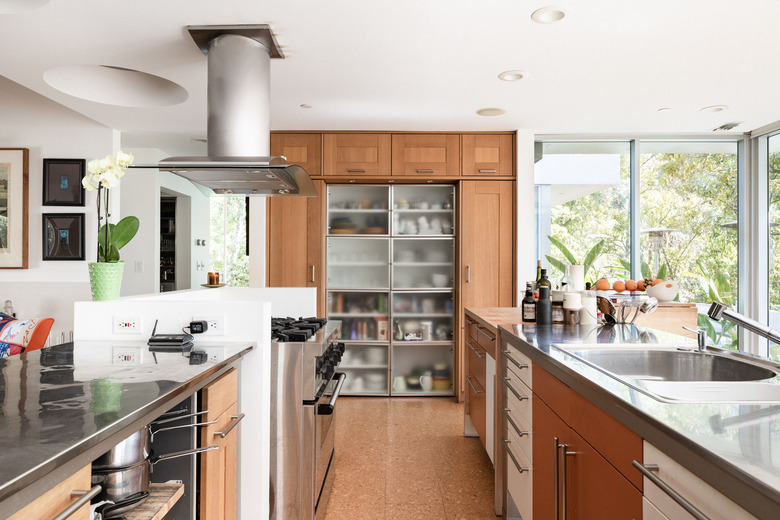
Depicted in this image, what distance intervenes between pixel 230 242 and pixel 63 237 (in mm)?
6117

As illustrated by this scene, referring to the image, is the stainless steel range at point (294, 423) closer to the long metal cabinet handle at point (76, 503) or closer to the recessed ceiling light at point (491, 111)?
the long metal cabinet handle at point (76, 503)

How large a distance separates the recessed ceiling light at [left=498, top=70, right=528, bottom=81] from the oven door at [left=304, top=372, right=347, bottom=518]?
207cm

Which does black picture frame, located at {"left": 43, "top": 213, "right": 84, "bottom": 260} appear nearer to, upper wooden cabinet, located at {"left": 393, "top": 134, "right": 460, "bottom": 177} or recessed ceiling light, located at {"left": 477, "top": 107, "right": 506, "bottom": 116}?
upper wooden cabinet, located at {"left": 393, "top": 134, "right": 460, "bottom": 177}

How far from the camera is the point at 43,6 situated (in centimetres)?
237

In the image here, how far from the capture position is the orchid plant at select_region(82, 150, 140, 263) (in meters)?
1.92

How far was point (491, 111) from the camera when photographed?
4035 millimetres

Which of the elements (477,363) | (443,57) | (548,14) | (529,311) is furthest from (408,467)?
(548,14)

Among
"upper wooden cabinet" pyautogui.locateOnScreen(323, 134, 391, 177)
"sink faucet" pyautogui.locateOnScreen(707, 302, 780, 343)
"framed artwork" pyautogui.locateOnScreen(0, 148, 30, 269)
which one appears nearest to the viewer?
"sink faucet" pyautogui.locateOnScreen(707, 302, 780, 343)

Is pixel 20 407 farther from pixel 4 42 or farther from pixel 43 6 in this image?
pixel 4 42

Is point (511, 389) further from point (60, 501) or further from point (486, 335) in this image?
point (60, 501)

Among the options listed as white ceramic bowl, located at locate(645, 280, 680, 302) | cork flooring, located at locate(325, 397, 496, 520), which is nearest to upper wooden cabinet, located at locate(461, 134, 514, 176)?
white ceramic bowl, located at locate(645, 280, 680, 302)

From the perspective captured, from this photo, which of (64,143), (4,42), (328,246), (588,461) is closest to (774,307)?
(328,246)

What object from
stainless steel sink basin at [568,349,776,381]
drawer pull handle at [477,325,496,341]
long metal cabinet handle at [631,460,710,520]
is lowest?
long metal cabinet handle at [631,460,710,520]

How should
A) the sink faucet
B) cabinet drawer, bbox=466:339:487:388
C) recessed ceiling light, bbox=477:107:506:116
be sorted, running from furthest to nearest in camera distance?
recessed ceiling light, bbox=477:107:506:116 < cabinet drawer, bbox=466:339:487:388 < the sink faucet
